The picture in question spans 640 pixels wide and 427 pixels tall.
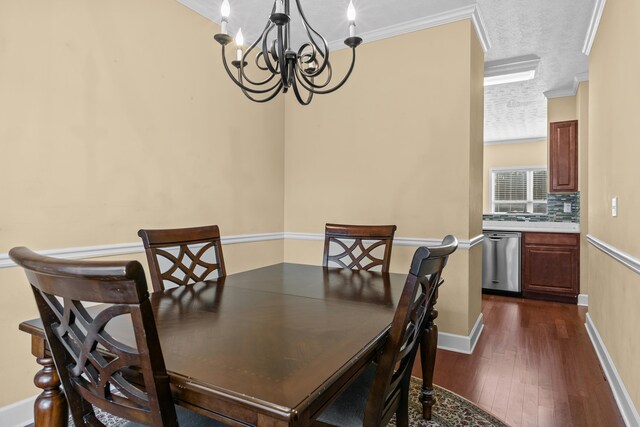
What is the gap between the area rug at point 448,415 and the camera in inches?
71.3

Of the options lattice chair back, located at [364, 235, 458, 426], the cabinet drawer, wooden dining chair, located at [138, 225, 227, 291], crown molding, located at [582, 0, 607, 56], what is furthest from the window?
lattice chair back, located at [364, 235, 458, 426]

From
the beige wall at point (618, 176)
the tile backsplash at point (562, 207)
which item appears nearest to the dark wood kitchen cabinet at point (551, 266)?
the tile backsplash at point (562, 207)

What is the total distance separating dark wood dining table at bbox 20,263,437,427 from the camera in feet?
2.49

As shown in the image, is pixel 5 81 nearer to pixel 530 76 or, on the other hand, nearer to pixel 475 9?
pixel 475 9

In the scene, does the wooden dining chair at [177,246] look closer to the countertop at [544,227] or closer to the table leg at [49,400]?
the table leg at [49,400]

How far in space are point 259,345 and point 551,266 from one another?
14.6 feet

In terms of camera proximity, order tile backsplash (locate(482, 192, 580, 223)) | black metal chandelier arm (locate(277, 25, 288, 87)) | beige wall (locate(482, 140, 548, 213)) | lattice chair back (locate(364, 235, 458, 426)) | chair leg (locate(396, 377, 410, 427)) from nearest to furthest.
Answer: lattice chair back (locate(364, 235, 458, 426))
chair leg (locate(396, 377, 410, 427))
black metal chandelier arm (locate(277, 25, 288, 87))
tile backsplash (locate(482, 192, 580, 223))
beige wall (locate(482, 140, 548, 213))

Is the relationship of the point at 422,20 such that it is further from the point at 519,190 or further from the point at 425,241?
the point at 519,190

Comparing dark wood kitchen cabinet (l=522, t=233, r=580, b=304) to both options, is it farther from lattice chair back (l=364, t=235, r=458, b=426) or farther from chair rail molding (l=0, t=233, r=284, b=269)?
chair rail molding (l=0, t=233, r=284, b=269)

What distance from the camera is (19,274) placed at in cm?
182

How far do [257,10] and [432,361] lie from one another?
2590 millimetres

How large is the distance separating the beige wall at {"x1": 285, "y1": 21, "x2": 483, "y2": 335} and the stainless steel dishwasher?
1640mm

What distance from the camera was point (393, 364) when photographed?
3.46 ft

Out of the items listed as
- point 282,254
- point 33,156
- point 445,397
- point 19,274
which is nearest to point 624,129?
point 445,397
